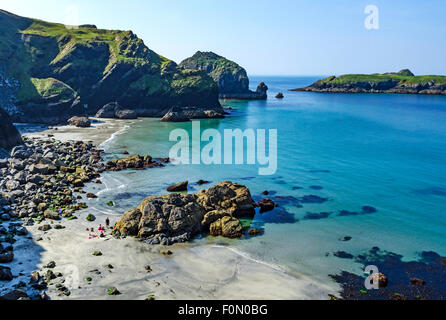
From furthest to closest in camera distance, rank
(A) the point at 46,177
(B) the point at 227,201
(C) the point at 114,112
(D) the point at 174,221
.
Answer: (C) the point at 114,112 < (A) the point at 46,177 < (B) the point at 227,201 < (D) the point at 174,221

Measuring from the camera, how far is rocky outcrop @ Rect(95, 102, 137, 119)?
125 meters

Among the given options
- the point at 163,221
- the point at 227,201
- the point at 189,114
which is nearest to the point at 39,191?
the point at 163,221

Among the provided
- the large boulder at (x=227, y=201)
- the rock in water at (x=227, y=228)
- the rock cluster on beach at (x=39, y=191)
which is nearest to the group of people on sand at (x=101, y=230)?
the rock cluster on beach at (x=39, y=191)

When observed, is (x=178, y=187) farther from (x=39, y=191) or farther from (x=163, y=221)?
(x=39, y=191)

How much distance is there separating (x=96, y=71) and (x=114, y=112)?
23494 millimetres

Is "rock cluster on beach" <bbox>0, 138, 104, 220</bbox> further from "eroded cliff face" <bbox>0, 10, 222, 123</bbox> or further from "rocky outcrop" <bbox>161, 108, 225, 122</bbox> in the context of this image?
"eroded cliff face" <bbox>0, 10, 222, 123</bbox>

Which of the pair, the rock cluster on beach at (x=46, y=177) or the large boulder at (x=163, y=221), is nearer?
the large boulder at (x=163, y=221)

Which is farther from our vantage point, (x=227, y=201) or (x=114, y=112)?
(x=114, y=112)

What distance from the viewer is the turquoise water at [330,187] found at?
3562 cm

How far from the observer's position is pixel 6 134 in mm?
69000

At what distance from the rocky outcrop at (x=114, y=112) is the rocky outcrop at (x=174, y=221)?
90997 millimetres

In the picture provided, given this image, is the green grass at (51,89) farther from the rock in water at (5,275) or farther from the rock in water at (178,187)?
the rock in water at (5,275)

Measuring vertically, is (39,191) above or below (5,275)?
above

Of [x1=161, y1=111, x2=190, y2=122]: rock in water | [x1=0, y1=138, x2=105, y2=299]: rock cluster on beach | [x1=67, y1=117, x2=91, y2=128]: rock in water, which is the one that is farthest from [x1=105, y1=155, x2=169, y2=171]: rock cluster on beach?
[x1=161, y1=111, x2=190, y2=122]: rock in water
